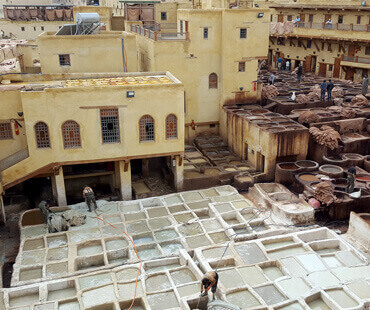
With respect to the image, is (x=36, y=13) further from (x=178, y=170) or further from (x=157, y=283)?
(x=157, y=283)

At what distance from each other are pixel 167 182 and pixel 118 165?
3669 millimetres

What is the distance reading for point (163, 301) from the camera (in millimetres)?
15000

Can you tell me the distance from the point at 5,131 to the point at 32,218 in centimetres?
497

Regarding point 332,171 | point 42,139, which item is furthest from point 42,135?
point 332,171

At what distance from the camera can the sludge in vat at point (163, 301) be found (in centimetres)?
1473

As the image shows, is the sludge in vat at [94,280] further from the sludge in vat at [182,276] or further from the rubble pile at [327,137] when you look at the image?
the rubble pile at [327,137]

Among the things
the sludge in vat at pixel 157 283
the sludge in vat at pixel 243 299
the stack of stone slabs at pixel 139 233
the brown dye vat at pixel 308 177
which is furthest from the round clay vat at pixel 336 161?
the sludge in vat at pixel 157 283

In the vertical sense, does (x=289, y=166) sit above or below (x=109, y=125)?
below

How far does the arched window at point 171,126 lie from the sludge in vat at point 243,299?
10433 millimetres

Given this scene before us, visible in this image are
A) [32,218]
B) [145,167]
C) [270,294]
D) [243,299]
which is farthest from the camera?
[145,167]

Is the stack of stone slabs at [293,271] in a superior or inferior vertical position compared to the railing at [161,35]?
inferior

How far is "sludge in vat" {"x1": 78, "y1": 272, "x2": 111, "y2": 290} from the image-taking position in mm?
16036

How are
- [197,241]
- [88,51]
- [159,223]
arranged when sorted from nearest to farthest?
[197,241] < [159,223] < [88,51]

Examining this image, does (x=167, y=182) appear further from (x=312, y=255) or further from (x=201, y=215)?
(x=312, y=255)
